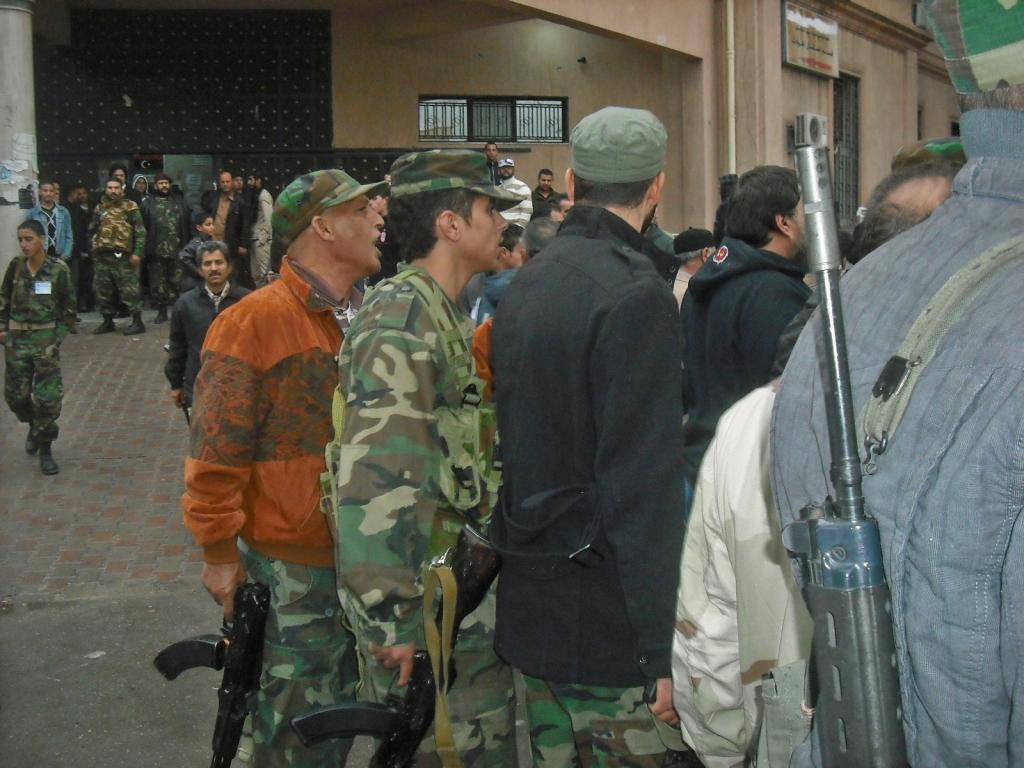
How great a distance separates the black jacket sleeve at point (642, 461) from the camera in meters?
2.52

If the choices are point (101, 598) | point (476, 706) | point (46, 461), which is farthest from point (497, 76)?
point (476, 706)

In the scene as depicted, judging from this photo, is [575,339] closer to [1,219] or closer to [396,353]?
[396,353]

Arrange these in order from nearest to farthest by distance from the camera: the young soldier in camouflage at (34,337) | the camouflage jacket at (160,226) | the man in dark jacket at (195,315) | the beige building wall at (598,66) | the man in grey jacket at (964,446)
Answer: the man in grey jacket at (964,446)
the man in dark jacket at (195,315)
the young soldier in camouflage at (34,337)
the camouflage jacket at (160,226)
the beige building wall at (598,66)

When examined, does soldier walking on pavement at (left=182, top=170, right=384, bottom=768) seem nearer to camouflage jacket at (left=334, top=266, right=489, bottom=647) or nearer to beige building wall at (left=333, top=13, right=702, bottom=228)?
camouflage jacket at (left=334, top=266, right=489, bottom=647)

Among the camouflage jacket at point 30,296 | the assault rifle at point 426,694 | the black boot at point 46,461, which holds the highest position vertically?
the camouflage jacket at point 30,296

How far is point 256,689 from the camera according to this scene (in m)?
3.41

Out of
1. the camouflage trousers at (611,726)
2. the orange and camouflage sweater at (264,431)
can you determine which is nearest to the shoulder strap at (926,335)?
the camouflage trousers at (611,726)

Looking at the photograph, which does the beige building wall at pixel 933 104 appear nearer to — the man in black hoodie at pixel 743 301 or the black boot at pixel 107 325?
the black boot at pixel 107 325

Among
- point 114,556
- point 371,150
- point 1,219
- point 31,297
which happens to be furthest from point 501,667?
point 371,150

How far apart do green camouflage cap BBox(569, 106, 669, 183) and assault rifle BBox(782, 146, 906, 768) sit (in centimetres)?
154

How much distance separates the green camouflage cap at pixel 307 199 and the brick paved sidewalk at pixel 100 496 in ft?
11.7

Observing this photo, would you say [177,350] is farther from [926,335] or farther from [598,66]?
[598,66]

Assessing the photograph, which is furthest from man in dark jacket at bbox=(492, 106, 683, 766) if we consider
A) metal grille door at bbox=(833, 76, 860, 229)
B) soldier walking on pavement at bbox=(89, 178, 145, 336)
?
metal grille door at bbox=(833, 76, 860, 229)

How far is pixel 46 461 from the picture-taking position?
8977 millimetres
